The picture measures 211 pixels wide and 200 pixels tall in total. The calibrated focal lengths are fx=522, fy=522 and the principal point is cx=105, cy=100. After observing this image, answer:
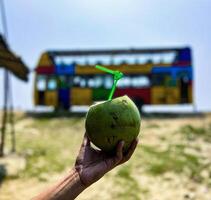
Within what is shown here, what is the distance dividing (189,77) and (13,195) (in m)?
15.9

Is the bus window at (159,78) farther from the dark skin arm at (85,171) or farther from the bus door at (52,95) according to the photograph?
the dark skin arm at (85,171)

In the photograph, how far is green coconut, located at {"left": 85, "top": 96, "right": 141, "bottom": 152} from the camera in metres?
3.19

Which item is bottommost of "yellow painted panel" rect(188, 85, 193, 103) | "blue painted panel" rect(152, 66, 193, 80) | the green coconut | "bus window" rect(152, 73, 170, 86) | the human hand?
the human hand

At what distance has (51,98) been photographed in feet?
89.4

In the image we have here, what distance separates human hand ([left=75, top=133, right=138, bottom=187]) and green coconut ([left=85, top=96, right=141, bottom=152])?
0.04 m

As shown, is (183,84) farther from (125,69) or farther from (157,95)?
(125,69)

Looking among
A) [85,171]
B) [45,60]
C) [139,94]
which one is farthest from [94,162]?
[45,60]

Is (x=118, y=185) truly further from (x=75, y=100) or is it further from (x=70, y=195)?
(x=75, y=100)

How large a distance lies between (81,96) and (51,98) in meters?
1.64

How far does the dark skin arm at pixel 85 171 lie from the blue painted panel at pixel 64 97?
936 inches

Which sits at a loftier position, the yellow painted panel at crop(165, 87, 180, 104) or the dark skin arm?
the yellow painted panel at crop(165, 87, 180, 104)

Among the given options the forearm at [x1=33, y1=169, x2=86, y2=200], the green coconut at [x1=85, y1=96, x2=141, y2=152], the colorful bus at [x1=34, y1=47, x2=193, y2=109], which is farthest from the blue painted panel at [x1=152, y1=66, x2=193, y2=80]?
the forearm at [x1=33, y1=169, x2=86, y2=200]

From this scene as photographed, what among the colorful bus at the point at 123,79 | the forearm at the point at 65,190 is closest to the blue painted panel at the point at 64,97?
the colorful bus at the point at 123,79

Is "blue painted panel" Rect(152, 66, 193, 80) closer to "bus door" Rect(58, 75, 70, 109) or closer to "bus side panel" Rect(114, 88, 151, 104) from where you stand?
"bus side panel" Rect(114, 88, 151, 104)
